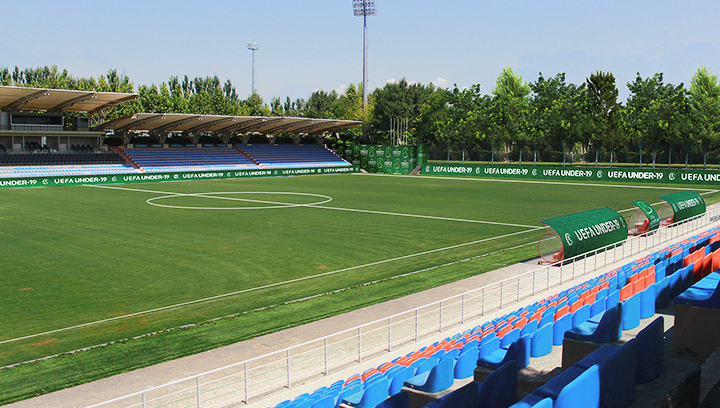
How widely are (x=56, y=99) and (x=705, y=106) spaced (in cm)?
7894

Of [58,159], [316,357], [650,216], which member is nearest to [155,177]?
[58,159]

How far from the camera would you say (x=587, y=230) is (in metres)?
20.8

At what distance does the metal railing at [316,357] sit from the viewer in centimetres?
986

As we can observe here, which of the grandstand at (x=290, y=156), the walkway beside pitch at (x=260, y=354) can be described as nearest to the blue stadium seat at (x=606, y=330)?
the walkway beside pitch at (x=260, y=354)

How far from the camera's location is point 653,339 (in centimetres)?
516

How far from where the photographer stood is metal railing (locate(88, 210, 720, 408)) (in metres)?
9.86

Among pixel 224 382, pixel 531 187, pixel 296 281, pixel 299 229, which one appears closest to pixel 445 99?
pixel 531 187

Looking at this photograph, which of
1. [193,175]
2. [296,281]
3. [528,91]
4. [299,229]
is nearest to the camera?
[296,281]

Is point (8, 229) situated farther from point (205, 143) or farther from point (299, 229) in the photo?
point (205, 143)

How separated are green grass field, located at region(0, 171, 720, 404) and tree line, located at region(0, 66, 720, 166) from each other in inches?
1220

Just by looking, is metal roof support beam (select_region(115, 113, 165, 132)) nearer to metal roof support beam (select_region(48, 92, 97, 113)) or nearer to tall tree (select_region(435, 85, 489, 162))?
metal roof support beam (select_region(48, 92, 97, 113))

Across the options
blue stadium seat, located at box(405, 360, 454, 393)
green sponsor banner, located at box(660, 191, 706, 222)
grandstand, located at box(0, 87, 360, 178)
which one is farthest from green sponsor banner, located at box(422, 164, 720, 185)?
blue stadium seat, located at box(405, 360, 454, 393)

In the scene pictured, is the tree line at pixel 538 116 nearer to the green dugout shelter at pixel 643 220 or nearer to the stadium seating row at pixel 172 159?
the stadium seating row at pixel 172 159

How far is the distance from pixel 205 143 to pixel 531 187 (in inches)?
1925
